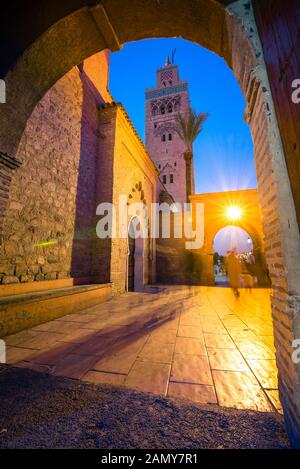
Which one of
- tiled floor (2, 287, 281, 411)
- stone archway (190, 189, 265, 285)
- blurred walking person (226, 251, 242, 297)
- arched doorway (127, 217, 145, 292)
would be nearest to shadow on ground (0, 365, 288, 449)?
tiled floor (2, 287, 281, 411)

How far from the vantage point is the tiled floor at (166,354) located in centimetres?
182

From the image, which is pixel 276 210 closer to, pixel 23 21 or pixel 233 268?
pixel 23 21

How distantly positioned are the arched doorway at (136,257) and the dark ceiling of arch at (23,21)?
275 inches

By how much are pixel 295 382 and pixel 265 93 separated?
2.28m

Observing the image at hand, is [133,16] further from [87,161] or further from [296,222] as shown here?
[87,161]

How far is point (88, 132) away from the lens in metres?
6.97

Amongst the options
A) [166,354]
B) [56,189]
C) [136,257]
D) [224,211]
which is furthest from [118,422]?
[224,211]

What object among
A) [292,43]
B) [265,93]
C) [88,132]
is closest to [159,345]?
[265,93]

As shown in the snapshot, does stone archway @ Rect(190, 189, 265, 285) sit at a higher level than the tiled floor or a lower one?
higher

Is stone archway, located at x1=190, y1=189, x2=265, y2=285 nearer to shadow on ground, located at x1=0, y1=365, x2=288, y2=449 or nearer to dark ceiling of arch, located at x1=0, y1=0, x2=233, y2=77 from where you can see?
dark ceiling of arch, located at x1=0, y1=0, x2=233, y2=77

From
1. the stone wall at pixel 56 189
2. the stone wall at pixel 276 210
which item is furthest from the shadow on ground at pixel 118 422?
the stone wall at pixel 56 189

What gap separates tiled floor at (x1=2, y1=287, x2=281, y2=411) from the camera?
1.82m

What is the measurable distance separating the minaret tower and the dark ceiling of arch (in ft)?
84.9

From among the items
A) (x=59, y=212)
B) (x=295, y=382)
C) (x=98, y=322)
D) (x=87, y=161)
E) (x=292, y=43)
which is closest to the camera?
(x=295, y=382)
